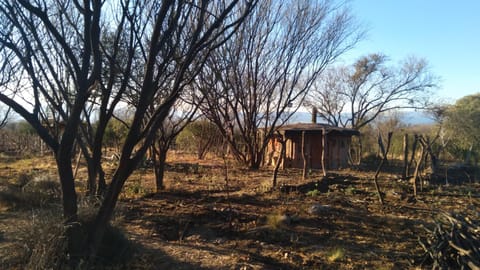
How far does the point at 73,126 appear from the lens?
3.92 m

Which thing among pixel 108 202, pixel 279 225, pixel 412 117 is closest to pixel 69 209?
pixel 108 202

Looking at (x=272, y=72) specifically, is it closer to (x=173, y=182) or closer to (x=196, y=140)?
(x=173, y=182)

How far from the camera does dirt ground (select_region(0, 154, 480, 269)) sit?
4.94m

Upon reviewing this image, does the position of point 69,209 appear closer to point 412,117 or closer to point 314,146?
point 314,146

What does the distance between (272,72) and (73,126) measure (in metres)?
12.9

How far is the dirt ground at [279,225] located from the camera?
4.94 m

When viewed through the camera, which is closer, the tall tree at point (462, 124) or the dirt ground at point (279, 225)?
the dirt ground at point (279, 225)

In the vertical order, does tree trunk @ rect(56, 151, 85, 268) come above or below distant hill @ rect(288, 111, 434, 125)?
below

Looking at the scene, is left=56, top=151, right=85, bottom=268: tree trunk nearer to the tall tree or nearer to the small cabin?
the small cabin

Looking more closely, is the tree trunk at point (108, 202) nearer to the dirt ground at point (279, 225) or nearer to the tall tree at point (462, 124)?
the dirt ground at point (279, 225)

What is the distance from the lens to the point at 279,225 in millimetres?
6270

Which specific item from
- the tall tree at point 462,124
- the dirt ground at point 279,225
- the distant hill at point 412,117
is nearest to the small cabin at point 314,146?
the dirt ground at point 279,225

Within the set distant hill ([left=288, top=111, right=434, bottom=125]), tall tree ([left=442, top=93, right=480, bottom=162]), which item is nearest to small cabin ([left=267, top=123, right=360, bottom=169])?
tall tree ([left=442, top=93, right=480, bottom=162])

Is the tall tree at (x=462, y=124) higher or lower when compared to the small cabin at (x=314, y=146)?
higher
